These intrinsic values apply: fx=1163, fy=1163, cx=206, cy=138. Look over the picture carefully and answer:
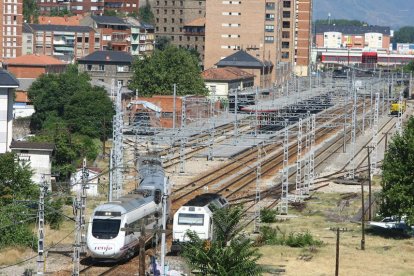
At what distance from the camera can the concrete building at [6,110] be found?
45.4 metres

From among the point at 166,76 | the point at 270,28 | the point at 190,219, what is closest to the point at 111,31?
the point at 270,28

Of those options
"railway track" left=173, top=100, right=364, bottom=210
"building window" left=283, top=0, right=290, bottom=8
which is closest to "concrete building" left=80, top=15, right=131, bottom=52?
"building window" left=283, top=0, right=290, bottom=8

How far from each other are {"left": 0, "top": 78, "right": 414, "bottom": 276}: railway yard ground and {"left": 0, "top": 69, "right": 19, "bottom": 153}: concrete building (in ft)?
16.1

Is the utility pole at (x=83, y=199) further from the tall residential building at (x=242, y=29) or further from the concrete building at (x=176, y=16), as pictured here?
the concrete building at (x=176, y=16)

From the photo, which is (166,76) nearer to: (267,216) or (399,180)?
(267,216)

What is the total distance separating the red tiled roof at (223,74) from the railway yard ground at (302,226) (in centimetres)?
3434

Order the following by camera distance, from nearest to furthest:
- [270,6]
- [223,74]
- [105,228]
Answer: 1. [105,228]
2. [223,74]
3. [270,6]

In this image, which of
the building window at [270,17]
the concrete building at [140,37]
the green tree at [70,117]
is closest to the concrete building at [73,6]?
the concrete building at [140,37]

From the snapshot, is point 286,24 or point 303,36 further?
point 303,36

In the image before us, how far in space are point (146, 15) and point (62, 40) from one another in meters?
36.6

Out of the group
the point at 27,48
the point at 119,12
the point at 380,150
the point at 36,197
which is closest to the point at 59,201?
the point at 36,197

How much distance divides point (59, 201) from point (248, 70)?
72109 mm

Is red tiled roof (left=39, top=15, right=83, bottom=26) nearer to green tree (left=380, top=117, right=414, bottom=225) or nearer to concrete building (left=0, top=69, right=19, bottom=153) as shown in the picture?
concrete building (left=0, top=69, right=19, bottom=153)

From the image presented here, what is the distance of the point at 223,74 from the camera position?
9862cm
